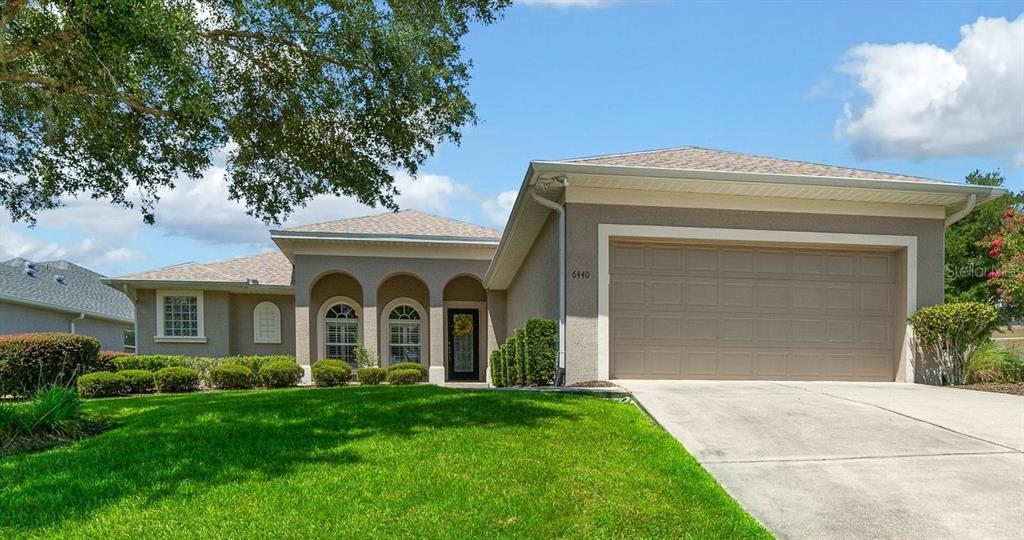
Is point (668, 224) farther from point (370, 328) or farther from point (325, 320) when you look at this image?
point (325, 320)

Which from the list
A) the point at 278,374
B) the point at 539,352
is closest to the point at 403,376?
the point at 278,374

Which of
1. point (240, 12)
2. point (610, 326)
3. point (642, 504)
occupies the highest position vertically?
point (240, 12)

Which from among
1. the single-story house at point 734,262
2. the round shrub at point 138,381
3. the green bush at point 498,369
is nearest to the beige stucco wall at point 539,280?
the single-story house at point 734,262

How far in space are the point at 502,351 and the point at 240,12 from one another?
8.20m

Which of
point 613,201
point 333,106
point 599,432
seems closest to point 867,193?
point 613,201

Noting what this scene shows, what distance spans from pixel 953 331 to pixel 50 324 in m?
28.2

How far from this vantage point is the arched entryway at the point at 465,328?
20141mm

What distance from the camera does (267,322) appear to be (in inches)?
788

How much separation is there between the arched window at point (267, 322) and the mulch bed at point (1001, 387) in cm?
1782

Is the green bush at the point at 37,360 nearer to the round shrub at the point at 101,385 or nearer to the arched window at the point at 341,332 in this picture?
the round shrub at the point at 101,385

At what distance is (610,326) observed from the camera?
362 inches

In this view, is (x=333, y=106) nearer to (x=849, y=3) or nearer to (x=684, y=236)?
(x=684, y=236)

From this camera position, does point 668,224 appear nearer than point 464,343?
Yes

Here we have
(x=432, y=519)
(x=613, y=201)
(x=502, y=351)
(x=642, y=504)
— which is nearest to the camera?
(x=432, y=519)
